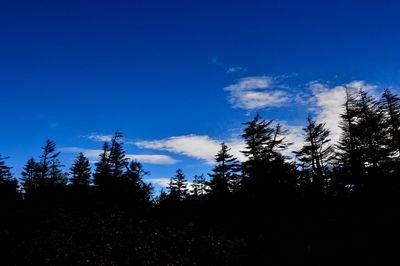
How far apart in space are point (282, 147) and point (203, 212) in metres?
18.7

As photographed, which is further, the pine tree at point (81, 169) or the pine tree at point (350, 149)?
the pine tree at point (81, 169)

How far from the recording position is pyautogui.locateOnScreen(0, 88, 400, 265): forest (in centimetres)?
1577

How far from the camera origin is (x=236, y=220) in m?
24.2

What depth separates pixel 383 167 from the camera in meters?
34.6

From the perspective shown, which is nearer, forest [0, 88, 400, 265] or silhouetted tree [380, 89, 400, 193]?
forest [0, 88, 400, 265]

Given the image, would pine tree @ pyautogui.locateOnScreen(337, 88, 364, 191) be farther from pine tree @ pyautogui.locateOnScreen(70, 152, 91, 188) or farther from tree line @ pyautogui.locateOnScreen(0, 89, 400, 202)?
pine tree @ pyautogui.locateOnScreen(70, 152, 91, 188)

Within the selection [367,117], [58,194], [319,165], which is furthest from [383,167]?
[58,194]

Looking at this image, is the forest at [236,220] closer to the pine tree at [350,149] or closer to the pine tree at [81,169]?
the pine tree at [350,149]

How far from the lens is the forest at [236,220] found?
15773 mm

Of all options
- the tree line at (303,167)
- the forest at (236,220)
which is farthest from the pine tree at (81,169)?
the forest at (236,220)

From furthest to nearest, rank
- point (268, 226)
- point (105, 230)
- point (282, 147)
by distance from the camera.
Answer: point (282, 147) → point (268, 226) → point (105, 230)

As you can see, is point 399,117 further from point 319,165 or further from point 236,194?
point 236,194

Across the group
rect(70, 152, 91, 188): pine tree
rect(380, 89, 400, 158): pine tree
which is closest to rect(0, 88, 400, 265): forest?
rect(380, 89, 400, 158): pine tree

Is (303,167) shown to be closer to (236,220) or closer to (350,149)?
(350,149)
